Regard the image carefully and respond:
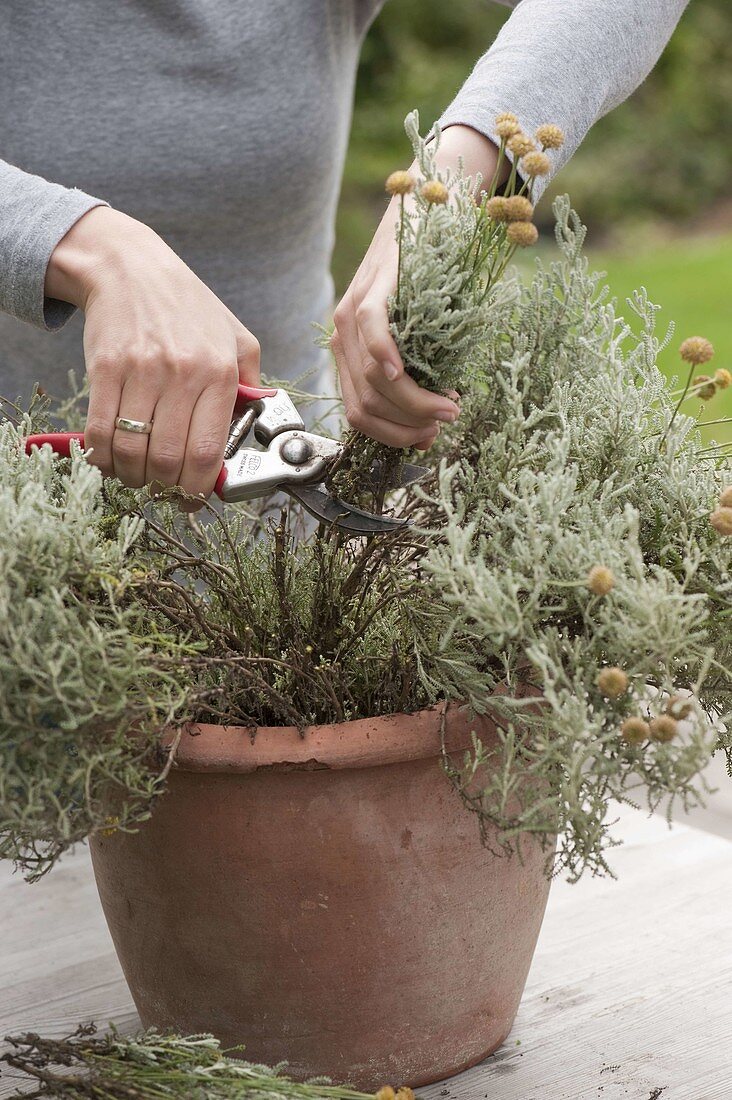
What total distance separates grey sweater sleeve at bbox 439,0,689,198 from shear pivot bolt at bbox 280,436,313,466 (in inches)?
9.8

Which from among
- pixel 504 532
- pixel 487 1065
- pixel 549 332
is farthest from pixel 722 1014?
pixel 549 332

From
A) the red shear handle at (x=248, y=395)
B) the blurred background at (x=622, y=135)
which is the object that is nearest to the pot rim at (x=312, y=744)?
the red shear handle at (x=248, y=395)

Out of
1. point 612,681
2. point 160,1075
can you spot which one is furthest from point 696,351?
point 160,1075

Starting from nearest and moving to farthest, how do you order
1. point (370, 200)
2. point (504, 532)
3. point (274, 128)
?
1. point (504, 532)
2. point (274, 128)
3. point (370, 200)

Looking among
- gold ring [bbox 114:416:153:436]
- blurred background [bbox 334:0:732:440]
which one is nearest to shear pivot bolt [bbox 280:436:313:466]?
gold ring [bbox 114:416:153:436]

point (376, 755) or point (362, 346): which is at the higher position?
point (362, 346)

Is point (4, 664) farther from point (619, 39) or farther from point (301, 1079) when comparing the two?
point (619, 39)

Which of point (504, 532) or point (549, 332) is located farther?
point (549, 332)

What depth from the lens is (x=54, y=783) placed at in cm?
68

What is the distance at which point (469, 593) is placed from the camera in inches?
28.9

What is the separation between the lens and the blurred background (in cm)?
629

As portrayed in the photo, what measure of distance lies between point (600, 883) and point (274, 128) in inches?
34.2

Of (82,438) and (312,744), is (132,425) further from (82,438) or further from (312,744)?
(312,744)

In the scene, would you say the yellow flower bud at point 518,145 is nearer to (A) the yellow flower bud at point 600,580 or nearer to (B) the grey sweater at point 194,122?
(A) the yellow flower bud at point 600,580
